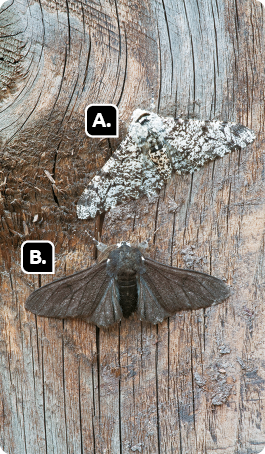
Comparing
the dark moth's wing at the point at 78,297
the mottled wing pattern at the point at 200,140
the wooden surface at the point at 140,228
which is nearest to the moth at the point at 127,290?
the dark moth's wing at the point at 78,297

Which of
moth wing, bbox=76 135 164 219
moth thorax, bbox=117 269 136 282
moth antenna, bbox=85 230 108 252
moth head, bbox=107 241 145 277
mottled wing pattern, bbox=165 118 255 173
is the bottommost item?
moth thorax, bbox=117 269 136 282

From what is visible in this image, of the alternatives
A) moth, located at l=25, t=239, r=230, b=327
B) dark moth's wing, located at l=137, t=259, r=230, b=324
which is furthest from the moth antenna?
dark moth's wing, located at l=137, t=259, r=230, b=324

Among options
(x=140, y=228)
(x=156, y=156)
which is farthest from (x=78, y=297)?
(x=156, y=156)

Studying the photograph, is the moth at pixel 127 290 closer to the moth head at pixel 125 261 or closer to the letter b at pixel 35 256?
the moth head at pixel 125 261

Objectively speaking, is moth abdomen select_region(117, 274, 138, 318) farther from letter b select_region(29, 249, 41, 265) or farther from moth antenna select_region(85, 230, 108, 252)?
letter b select_region(29, 249, 41, 265)

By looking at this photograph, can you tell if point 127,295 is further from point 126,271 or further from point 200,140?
point 200,140
